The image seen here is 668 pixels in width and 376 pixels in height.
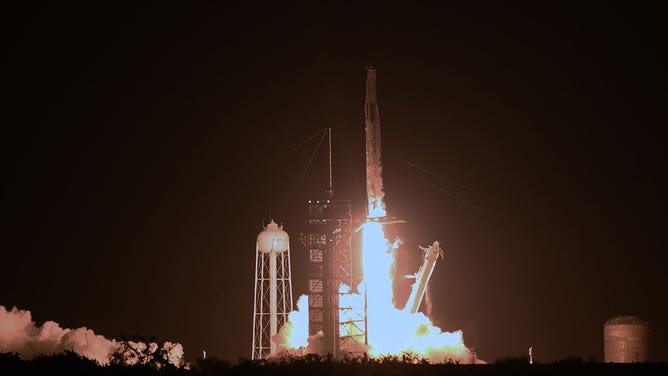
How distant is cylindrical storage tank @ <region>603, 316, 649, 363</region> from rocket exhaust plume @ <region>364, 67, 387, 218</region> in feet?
40.7

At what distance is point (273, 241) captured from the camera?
250 feet

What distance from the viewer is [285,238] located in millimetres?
76438

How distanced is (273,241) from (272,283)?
6.63ft

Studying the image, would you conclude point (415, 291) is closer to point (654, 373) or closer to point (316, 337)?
point (316, 337)

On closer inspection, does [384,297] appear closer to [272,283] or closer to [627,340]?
[272,283]

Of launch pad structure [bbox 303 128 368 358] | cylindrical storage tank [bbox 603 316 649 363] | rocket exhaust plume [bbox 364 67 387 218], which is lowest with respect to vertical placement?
cylindrical storage tank [bbox 603 316 649 363]

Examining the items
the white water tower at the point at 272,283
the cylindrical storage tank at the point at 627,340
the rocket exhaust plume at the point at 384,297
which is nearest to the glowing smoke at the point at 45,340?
the white water tower at the point at 272,283

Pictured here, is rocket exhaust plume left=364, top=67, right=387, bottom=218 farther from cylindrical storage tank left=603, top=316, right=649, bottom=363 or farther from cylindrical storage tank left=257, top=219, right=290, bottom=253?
cylindrical storage tank left=603, top=316, right=649, bottom=363

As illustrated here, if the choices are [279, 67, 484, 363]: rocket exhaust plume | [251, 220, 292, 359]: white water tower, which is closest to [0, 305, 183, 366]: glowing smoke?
[251, 220, 292, 359]: white water tower

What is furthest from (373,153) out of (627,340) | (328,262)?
(627,340)

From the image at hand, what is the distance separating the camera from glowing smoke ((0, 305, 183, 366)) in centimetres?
7631

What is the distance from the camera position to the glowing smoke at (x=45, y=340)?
76.3 m

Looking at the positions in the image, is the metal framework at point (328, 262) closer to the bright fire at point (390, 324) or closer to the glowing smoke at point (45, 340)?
the bright fire at point (390, 324)

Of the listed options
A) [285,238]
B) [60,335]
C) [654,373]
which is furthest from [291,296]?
[654,373]
